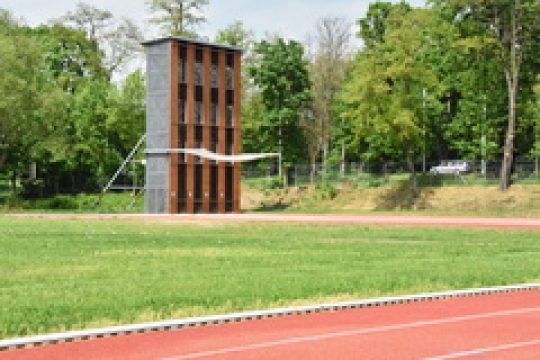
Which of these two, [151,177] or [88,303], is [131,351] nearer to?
[88,303]

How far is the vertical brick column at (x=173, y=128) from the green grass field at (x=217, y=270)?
24.6 meters

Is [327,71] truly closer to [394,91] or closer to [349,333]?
[394,91]

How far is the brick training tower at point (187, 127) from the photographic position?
55.2 m

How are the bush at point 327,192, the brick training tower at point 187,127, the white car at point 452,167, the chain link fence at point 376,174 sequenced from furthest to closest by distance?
the bush at point 327,192 < the white car at point 452,167 < the brick training tower at point 187,127 < the chain link fence at point 376,174

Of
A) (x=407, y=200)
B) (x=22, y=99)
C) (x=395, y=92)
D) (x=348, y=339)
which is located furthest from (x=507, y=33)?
(x=348, y=339)

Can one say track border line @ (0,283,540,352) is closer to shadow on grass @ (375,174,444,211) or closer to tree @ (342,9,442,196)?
tree @ (342,9,442,196)

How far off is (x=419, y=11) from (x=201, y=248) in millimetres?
50754

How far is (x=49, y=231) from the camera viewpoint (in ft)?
103

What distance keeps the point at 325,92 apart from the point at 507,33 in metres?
21.8

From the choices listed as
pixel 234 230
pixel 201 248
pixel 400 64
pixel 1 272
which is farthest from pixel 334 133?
pixel 1 272

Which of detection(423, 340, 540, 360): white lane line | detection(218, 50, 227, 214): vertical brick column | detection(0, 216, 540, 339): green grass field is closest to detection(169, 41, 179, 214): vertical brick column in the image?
detection(218, 50, 227, 214): vertical brick column

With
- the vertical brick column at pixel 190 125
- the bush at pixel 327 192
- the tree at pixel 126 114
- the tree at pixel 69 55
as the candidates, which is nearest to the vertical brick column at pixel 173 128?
the vertical brick column at pixel 190 125

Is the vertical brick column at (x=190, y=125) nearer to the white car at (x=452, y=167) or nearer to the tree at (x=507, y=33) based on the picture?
the tree at (x=507, y=33)

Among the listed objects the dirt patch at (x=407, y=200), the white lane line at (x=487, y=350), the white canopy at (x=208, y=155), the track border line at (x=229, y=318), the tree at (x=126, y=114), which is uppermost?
the tree at (x=126, y=114)
